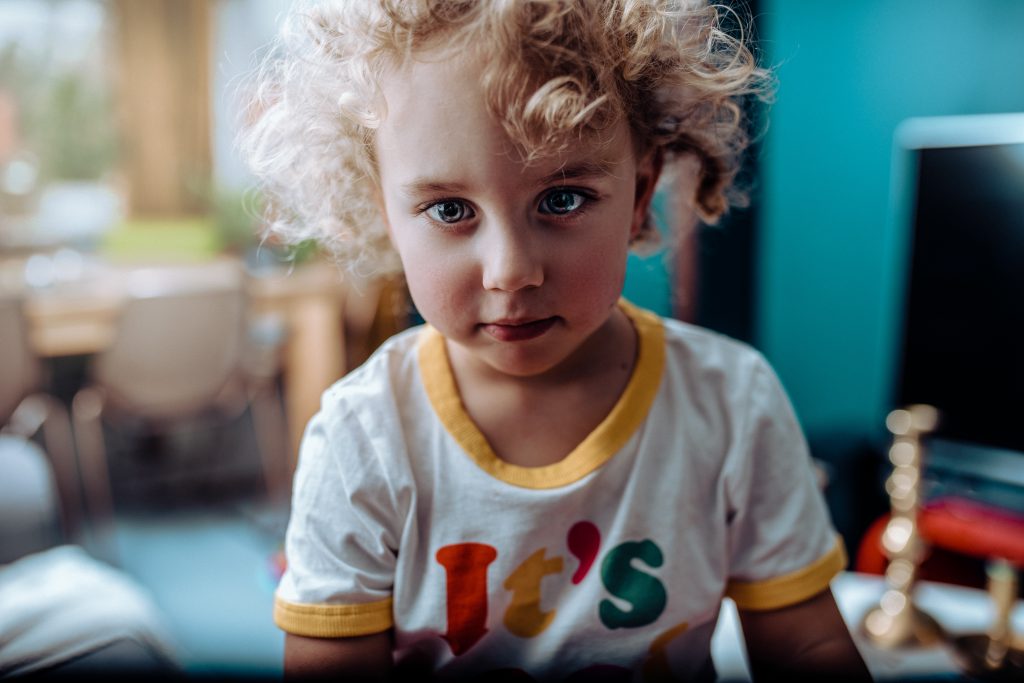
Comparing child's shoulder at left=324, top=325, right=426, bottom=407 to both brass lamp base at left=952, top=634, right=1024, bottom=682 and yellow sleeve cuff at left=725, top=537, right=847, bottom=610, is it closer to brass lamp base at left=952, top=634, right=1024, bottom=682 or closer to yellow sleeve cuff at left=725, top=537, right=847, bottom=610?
yellow sleeve cuff at left=725, top=537, right=847, bottom=610

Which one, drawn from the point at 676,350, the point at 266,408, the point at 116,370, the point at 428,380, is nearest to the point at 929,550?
the point at 676,350

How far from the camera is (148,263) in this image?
3389 mm

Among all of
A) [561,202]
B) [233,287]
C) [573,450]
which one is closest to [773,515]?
[573,450]

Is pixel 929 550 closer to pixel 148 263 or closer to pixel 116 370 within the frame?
pixel 116 370

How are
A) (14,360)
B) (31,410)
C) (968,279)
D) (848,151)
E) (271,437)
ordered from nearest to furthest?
(968,279)
(848,151)
(14,360)
(31,410)
(271,437)

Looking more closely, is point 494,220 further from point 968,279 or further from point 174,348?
point 174,348

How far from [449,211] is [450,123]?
0.05 m

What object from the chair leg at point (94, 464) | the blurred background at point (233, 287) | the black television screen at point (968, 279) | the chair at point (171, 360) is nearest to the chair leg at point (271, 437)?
the blurred background at point (233, 287)

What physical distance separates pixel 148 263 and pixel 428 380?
317cm

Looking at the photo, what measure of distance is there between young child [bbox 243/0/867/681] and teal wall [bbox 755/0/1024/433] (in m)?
1.29

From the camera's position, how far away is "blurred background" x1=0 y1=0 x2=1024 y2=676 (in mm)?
1625

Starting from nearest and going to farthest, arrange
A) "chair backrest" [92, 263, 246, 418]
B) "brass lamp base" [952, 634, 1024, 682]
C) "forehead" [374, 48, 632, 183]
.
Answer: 1. "forehead" [374, 48, 632, 183]
2. "brass lamp base" [952, 634, 1024, 682]
3. "chair backrest" [92, 263, 246, 418]

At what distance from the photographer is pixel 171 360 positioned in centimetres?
261

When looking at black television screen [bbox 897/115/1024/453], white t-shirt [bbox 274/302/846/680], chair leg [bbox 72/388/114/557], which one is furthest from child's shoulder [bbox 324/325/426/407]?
chair leg [bbox 72/388/114/557]
